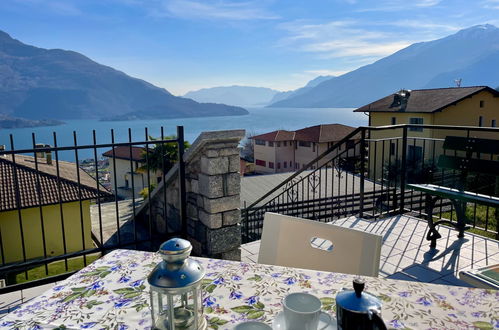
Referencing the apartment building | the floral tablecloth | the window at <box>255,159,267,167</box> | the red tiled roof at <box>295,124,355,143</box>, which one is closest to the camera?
the floral tablecloth

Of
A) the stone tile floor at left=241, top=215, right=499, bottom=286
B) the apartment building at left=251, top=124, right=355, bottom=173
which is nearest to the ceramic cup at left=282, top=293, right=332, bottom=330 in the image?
the stone tile floor at left=241, top=215, right=499, bottom=286

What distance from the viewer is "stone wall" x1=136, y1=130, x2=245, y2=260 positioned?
2.98 meters

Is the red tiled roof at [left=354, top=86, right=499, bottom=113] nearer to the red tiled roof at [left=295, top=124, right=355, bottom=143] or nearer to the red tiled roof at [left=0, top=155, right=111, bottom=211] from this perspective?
the red tiled roof at [left=295, top=124, right=355, bottom=143]

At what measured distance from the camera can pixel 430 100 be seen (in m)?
23.5

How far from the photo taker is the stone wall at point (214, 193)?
2.98 meters

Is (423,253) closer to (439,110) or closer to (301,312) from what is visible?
(301,312)

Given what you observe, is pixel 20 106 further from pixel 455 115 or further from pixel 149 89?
pixel 455 115

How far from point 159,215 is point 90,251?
1.27 metres

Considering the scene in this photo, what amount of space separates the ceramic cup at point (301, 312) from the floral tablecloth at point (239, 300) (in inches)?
5.6

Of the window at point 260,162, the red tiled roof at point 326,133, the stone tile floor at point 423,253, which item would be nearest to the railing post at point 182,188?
the stone tile floor at point 423,253

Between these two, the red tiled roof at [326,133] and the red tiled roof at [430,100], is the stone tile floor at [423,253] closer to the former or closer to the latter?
the red tiled roof at [430,100]

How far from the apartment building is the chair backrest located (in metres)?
31.9

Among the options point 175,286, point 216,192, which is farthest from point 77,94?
point 175,286

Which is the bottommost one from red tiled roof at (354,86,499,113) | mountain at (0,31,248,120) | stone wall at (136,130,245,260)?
stone wall at (136,130,245,260)
